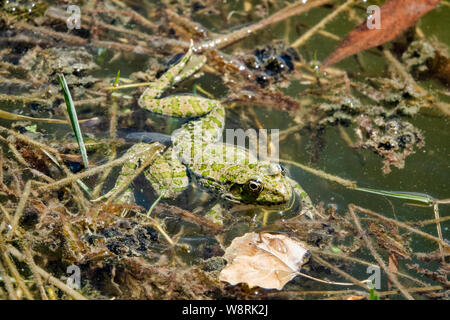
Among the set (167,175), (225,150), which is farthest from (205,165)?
(167,175)

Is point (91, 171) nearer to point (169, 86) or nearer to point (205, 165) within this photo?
point (205, 165)

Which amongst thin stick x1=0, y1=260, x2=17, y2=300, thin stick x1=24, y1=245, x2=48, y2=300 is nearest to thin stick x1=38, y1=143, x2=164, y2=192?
thin stick x1=24, y1=245, x2=48, y2=300

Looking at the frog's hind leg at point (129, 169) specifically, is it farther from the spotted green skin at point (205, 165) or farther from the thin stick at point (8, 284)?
the thin stick at point (8, 284)

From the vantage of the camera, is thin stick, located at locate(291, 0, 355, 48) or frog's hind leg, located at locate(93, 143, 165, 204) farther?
thin stick, located at locate(291, 0, 355, 48)

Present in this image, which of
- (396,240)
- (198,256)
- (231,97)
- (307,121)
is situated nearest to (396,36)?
(307,121)

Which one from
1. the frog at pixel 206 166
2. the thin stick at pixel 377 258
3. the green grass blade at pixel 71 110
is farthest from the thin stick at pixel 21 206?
the thin stick at pixel 377 258

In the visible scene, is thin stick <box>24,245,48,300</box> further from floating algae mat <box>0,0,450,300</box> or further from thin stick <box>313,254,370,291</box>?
thin stick <box>313,254,370,291</box>

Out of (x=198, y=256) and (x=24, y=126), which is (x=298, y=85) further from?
(x=24, y=126)
